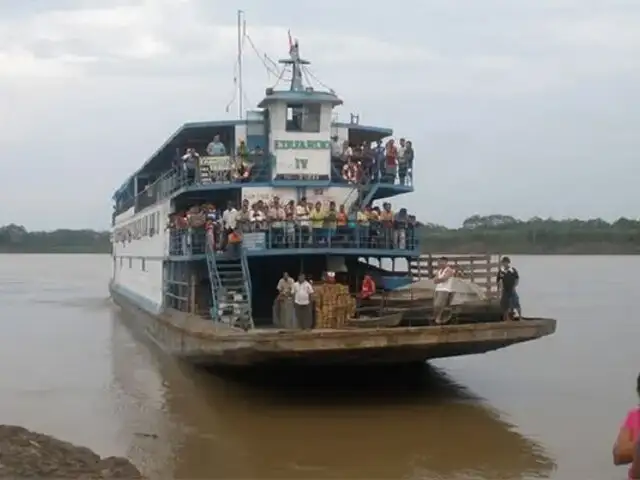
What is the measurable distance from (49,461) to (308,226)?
7708 mm

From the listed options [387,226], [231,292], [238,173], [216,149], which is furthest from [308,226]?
[216,149]

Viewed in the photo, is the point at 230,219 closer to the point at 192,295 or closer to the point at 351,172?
the point at 192,295

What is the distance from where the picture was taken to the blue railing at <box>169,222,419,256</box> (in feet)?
53.5

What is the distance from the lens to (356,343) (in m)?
13.6

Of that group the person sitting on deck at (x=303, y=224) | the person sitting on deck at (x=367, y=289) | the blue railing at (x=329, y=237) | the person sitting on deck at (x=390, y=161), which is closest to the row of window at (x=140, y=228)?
the blue railing at (x=329, y=237)

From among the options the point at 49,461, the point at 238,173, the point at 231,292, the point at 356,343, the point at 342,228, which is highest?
the point at 238,173

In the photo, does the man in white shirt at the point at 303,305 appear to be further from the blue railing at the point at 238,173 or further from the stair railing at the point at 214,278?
the blue railing at the point at 238,173

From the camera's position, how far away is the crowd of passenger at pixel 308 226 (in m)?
16.3

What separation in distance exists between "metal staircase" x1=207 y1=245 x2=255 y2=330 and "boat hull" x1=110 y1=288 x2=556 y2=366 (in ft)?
1.24

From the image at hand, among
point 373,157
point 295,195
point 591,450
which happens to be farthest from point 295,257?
point 591,450

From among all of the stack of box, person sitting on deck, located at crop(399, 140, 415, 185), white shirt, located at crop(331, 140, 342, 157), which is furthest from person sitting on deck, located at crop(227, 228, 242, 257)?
person sitting on deck, located at crop(399, 140, 415, 185)

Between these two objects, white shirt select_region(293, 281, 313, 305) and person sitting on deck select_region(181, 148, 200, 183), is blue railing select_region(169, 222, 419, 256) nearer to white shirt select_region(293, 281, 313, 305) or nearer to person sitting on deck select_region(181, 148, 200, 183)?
person sitting on deck select_region(181, 148, 200, 183)

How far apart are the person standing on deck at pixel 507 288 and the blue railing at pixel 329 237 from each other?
2.47 metres

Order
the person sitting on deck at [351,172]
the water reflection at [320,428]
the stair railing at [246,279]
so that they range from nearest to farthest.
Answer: the water reflection at [320,428]
the stair railing at [246,279]
the person sitting on deck at [351,172]
